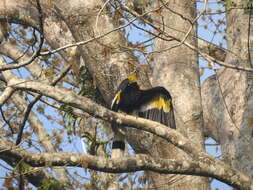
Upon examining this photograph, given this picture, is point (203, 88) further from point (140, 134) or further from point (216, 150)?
point (140, 134)

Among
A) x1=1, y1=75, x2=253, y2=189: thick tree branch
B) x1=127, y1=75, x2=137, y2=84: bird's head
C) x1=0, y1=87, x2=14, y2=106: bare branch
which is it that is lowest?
x1=1, y1=75, x2=253, y2=189: thick tree branch

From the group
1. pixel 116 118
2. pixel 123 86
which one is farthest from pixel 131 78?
pixel 116 118

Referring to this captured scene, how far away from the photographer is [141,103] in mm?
5312

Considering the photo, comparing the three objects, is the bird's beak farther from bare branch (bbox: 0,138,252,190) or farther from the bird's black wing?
bare branch (bbox: 0,138,252,190)

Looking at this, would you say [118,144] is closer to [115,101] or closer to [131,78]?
[115,101]

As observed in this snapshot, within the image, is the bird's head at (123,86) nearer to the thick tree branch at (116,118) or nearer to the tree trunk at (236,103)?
the tree trunk at (236,103)

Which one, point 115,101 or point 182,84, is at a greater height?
point 182,84

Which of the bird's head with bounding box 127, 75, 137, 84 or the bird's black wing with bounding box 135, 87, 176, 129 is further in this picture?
the bird's black wing with bounding box 135, 87, 176, 129

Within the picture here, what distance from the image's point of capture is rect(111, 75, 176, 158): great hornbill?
459 cm

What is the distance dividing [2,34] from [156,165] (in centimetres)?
336

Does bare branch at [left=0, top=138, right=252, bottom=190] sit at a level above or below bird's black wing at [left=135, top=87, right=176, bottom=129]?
below

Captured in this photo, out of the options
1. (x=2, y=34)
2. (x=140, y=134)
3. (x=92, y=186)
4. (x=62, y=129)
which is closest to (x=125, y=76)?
(x=140, y=134)

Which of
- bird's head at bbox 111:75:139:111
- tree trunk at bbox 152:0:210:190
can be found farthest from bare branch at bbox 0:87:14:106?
tree trunk at bbox 152:0:210:190

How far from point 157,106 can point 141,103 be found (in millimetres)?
322
